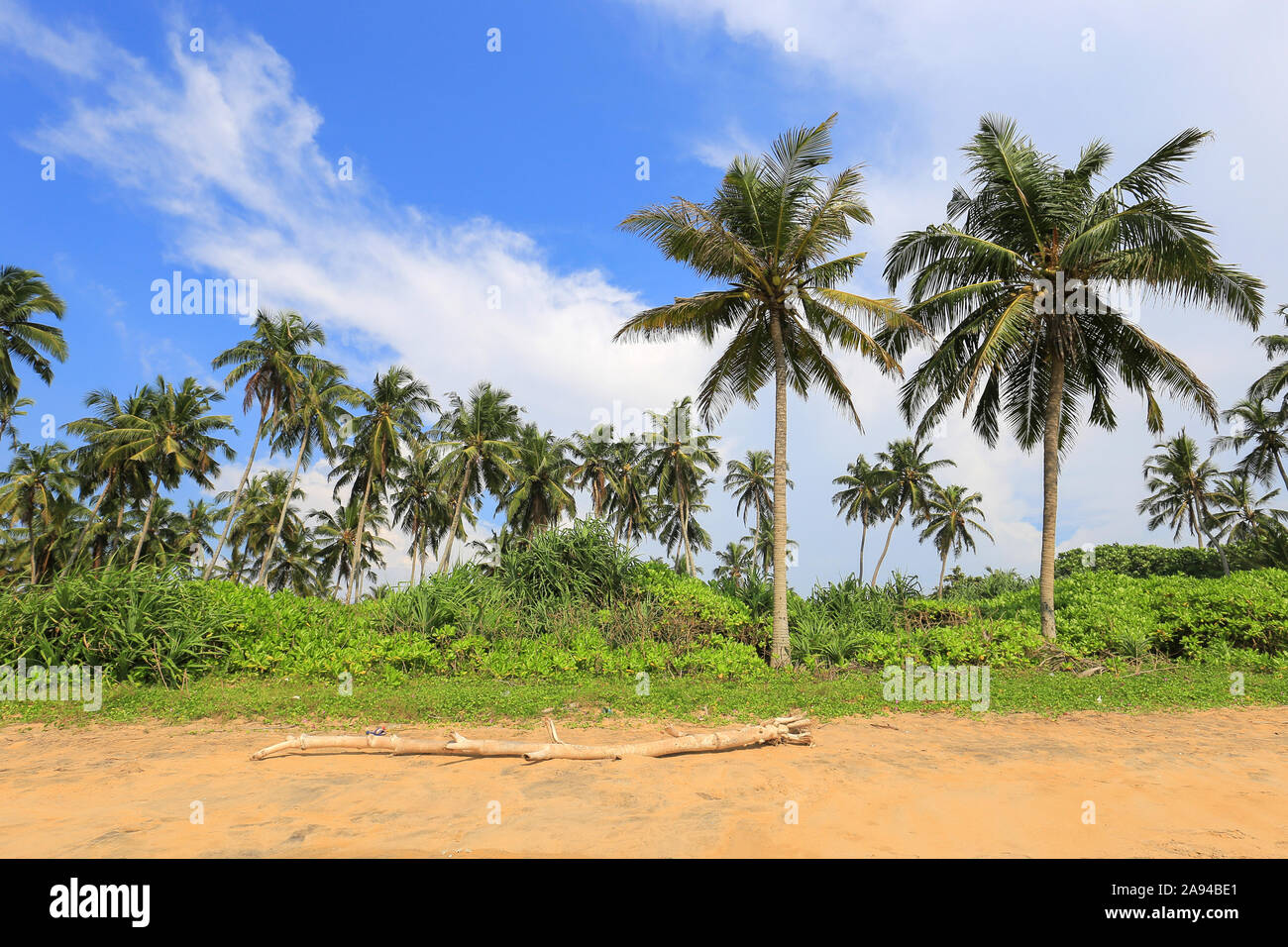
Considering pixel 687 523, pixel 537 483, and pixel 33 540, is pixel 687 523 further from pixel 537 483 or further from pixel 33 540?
pixel 33 540

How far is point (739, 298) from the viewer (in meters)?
14.5

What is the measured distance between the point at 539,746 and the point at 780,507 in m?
8.35

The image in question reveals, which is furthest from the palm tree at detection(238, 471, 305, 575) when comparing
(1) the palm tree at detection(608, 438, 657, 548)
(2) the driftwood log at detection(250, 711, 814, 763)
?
(2) the driftwood log at detection(250, 711, 814, 763)

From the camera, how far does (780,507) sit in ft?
45.3

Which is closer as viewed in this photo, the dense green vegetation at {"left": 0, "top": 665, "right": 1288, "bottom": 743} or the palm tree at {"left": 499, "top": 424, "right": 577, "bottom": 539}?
the dense green vegetation at {"left": 0, "top": 665, "right": 1288, "bottom": 743}

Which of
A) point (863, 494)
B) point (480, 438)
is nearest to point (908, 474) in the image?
point (863, 494)

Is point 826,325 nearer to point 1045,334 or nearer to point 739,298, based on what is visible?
point 739,298

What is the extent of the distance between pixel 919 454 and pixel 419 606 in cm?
3718

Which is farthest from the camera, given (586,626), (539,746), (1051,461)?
(1051,461)

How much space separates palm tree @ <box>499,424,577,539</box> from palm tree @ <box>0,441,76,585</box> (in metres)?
22.9

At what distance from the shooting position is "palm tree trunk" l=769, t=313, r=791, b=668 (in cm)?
1321

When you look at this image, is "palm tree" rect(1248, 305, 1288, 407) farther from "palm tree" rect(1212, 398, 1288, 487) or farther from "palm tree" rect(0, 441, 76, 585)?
"palm tree" rect(0, 441, 76, 585)

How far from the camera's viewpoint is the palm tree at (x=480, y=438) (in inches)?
1266

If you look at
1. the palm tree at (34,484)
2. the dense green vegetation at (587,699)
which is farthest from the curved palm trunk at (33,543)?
the dense green vegetation at (587,699)
